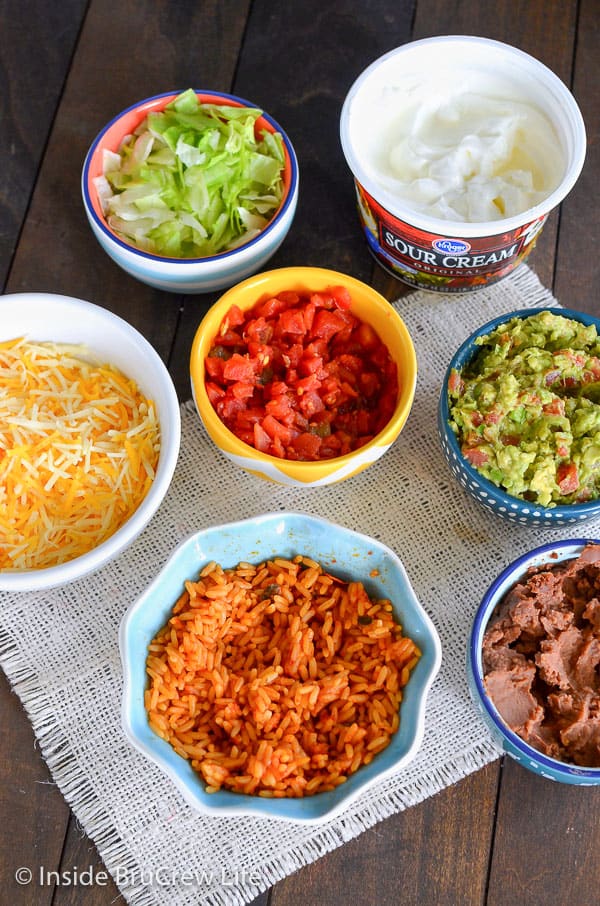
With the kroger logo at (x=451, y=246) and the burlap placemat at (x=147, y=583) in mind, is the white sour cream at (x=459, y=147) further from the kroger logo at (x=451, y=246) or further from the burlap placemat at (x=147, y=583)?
the burlap placemat at (x=147, y=583)

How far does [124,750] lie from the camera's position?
2.16 meters

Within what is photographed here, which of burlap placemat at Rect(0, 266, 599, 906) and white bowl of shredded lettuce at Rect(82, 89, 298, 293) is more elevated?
white bowl of shredded lettuce at Rect(82, 89, 298, 293)

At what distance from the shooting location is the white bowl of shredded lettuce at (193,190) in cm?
240

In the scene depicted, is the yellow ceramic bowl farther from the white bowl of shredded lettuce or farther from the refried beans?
the refried beans

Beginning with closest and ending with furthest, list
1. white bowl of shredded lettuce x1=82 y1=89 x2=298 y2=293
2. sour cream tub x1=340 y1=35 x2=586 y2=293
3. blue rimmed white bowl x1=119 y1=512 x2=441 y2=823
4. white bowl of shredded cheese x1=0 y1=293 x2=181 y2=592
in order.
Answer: blue rimmed white bowl x1=119 y1=512 x2=441 y2=823
white bowl of shredded cheese x1=0 y1=293 x2=181 y2=592
sour cream tub x1=340 y1=35 x2=586 y2=293
white bowl of shredded lettuce x1=82 y1=89 x2=298 y2=293

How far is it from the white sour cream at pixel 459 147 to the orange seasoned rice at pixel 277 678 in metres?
0.98

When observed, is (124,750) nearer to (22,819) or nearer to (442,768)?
(22,819)

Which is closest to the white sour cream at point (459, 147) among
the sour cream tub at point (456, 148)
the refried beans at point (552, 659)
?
the sour cream tub at point (456, 148)

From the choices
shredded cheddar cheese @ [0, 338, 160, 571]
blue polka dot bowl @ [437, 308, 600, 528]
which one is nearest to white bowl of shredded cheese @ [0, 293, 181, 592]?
shredded cheddar cheese @ [0, 338, 160, 571]

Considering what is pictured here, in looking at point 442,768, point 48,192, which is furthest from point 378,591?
point 48,192

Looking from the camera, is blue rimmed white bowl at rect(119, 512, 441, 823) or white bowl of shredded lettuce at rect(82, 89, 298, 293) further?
white bowl of shredded lettuce at rect(82, 89, 298, 293)

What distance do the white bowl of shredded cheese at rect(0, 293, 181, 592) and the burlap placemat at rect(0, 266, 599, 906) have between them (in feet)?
0.55

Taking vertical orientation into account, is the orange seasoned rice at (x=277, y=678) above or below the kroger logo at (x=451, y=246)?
below

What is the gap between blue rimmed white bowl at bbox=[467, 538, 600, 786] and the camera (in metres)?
1.91
